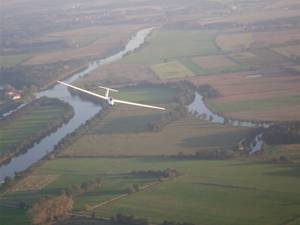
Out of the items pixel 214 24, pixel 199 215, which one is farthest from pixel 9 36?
pixel 199 215

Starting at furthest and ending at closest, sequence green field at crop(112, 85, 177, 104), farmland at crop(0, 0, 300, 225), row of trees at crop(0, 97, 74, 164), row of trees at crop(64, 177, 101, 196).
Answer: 1. green field at crop(112, 85, 177, 104)
2. row of trees at crop(0, 97, 74, 164)
3. row of trees at crop(64, 177, 101, 196)
4. farmland at crop(0, 0, 300, 225)

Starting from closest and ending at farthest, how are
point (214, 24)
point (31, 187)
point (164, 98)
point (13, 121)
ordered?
point (31, 187), point (13, 121), point (164, 98), point (214, 24)

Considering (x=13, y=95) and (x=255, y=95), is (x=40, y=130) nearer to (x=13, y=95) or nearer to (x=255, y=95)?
(x=13, y=95)

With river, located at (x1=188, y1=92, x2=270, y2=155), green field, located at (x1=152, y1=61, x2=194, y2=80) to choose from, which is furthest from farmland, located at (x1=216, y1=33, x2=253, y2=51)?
river, located at (x1=188, y1=92, x2=270, y2=155)

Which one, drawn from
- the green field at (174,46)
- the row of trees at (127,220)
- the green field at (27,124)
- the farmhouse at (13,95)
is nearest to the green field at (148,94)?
the green field at (27,124)

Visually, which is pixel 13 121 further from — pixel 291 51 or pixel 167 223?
pixel 291 51

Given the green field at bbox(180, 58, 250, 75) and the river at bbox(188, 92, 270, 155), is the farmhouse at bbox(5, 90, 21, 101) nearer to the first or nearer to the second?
the river at bbox(188, 92, 270, 155)

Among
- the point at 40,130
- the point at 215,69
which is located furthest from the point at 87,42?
the point at 40,130
